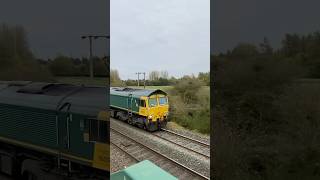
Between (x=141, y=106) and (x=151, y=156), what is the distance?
23.0 inches

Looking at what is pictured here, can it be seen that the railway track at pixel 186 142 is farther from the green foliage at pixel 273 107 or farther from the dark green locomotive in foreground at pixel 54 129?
the green foliage at pixel 273 107

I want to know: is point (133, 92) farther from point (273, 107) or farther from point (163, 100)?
point (273, 107)

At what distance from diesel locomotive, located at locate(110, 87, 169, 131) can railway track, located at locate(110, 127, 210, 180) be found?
0.20 m

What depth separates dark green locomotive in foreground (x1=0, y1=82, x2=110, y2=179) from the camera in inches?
135

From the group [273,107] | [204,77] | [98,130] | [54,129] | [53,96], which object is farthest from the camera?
[273,107]

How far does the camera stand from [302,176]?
16.7ft

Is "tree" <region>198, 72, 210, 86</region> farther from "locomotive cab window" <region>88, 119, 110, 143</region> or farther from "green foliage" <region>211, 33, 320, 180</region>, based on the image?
"green foliage" <region>211, 33, 320, 180</region>

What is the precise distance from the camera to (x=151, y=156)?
314 cm

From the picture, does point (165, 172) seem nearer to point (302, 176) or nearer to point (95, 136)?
point (95, 136)

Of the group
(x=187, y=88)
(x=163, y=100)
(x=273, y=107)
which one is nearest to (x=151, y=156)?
(x=163, y=100)

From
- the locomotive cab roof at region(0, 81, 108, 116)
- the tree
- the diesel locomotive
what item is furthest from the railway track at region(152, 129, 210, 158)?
the locomotive cab roof at region(0, 81, 108, 116)

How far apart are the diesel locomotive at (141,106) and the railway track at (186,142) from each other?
3.5 inches

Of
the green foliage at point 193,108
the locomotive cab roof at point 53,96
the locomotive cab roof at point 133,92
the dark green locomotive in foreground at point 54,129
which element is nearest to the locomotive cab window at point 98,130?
the dark green locomotive in foreground at point 54,129

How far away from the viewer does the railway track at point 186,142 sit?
3.08m
